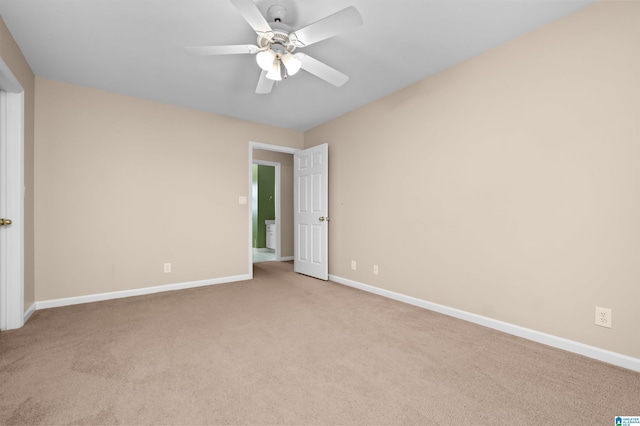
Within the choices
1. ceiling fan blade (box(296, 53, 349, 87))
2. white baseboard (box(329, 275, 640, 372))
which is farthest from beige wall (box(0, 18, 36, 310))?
white baseboard (box(329, 275, 640, 372))

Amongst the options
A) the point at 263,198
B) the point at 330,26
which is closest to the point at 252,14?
the point at 330,26

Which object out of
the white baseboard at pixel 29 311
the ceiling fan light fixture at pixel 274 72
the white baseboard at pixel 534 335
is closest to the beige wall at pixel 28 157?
the white baseboard at pixel 29 311

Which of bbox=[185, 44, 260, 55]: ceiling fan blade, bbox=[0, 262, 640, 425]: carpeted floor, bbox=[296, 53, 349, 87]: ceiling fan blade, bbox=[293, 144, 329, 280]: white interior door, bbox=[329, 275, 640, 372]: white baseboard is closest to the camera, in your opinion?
bbox=[0, 262, 640, 425]: carpeted floor

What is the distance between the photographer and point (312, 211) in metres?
4.48

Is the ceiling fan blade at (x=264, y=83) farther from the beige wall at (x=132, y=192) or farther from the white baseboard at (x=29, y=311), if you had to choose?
the white baseboard at (x=29, y=311)

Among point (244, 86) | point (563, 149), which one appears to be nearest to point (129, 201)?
point (244, 86)

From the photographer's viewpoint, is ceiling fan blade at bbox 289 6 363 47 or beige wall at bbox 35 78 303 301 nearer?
ceiling fan blade at bbox 289 6 363 47

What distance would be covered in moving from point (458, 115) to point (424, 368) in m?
2.24

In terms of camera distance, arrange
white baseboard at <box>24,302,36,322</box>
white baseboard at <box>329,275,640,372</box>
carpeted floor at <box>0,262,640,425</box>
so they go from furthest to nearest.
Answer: white baseboard at <box>24,302,36,322</box> → white baseboard at <box>329,275,640,372</box> → carpeted floor at <box>0,262,640,425</box>

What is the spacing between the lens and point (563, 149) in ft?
6.82

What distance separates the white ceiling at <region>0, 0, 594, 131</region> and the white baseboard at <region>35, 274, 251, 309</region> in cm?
236

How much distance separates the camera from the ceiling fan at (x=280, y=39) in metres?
1.64

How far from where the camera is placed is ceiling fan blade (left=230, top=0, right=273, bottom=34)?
5.13ft

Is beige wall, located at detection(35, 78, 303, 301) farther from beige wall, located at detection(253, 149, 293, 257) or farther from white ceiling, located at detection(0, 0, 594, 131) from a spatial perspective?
beige wall, located at detection(253, 149, 293, 257)
